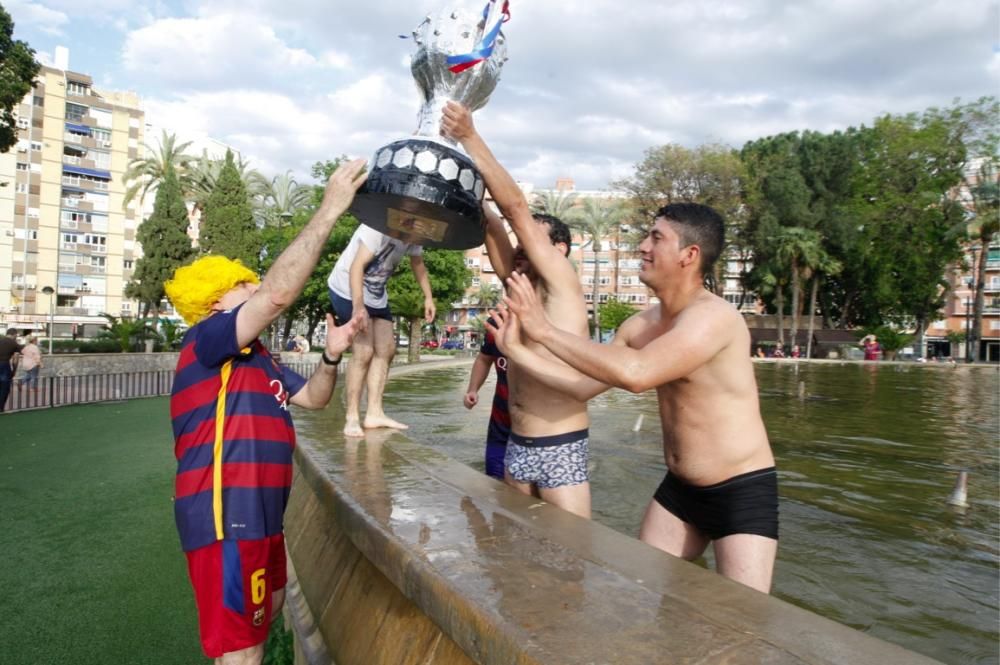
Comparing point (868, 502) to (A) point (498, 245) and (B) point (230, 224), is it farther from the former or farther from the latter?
(B) point (230, 224)

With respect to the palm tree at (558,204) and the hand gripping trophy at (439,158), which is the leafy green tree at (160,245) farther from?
the hand gripping trophy at (439,158)

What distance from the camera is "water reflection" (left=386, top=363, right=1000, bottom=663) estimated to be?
3.54 meters

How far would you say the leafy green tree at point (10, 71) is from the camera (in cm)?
1567

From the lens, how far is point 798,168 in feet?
178

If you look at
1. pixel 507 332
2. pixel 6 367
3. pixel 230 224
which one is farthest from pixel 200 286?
pixel 230 224

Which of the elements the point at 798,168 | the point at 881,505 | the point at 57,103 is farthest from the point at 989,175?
the point at 57,103

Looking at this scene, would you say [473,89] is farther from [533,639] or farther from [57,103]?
[57,103]

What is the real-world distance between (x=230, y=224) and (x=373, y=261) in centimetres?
4133

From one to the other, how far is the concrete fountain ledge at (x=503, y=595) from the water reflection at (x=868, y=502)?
1.94 meters

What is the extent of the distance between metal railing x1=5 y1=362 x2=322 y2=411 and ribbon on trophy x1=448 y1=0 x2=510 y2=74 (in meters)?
13.4

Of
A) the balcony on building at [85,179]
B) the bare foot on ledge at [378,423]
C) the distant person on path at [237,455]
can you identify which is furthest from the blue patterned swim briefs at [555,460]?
the balcony on building at [85,179]

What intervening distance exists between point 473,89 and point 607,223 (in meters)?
61.6

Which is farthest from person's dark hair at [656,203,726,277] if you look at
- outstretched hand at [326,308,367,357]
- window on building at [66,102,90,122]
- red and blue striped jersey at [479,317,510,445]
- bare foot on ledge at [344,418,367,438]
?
window on building at [66,102,90,122]

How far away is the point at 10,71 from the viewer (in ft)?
52.1
